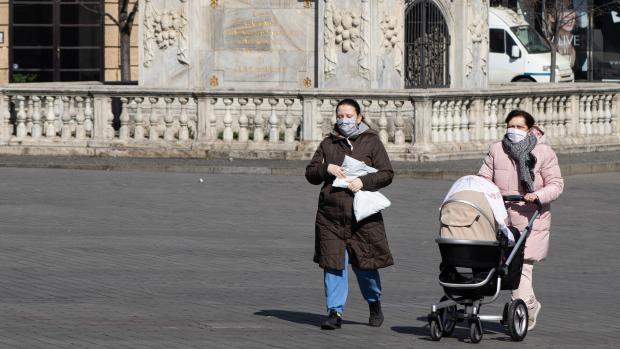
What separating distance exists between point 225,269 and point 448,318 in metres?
3.80

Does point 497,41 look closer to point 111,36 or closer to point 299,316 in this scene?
point 111,36

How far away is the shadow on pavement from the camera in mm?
11691

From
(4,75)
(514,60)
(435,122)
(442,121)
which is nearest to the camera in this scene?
(435,122)

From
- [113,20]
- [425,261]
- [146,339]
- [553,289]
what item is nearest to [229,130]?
[425,261]

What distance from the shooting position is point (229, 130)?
26125mm

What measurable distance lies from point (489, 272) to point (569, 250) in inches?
218

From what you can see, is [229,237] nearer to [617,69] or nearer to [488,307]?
[488,307]

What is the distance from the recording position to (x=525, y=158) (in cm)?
1123

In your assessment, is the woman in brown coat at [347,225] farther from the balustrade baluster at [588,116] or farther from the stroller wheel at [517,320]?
the balustrade baluster at [588,116]

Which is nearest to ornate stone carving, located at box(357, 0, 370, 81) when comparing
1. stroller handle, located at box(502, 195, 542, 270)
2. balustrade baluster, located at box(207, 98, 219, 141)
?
balustrade baluster, located at box(207, 98, 219, 141)

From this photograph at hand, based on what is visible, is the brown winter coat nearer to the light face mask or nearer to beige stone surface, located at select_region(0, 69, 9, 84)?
the light face mask

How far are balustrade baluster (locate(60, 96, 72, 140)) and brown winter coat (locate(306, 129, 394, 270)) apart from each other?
1598cm

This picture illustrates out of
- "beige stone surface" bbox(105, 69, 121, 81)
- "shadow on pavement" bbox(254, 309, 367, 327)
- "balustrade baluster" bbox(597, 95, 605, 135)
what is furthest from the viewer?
"beige stone surface" bbox(105, 69, 121, 81)

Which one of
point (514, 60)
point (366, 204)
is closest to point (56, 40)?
point (514, 60)
